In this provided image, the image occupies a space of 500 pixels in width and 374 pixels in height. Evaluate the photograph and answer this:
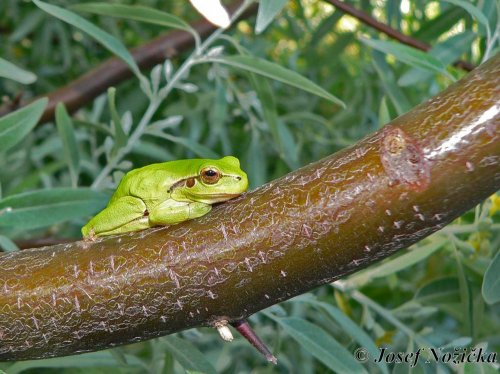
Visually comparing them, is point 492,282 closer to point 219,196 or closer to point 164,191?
point 219,196

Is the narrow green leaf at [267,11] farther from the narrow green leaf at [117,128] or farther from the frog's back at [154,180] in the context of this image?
the narrow green leaf at [117,128]

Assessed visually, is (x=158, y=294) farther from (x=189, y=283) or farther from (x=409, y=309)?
(x=409, y=309)

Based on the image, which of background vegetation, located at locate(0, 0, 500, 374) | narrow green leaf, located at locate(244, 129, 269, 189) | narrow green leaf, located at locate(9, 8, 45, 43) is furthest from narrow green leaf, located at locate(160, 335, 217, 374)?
narrow green leaf, located at locate(9, 8, 45, 43)

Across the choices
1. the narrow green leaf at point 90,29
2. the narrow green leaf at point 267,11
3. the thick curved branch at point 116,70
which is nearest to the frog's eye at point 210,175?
the narrow green leaf at point 267,11

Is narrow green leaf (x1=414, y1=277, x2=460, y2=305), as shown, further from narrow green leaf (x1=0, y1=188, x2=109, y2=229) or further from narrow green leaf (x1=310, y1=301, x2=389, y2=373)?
narrow green leaf (x1=0, y1=188, x2=109, y2=229)

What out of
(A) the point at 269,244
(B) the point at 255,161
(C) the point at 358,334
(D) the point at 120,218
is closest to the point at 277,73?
(D) the point at 120,218

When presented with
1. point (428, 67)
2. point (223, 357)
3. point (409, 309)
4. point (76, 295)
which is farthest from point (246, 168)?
point (76, 295)
